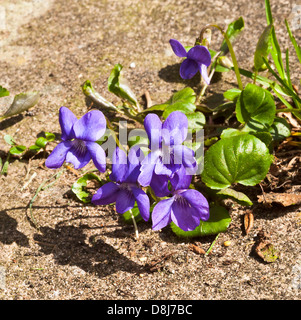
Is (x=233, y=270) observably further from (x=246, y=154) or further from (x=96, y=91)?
(x=96, y=91)

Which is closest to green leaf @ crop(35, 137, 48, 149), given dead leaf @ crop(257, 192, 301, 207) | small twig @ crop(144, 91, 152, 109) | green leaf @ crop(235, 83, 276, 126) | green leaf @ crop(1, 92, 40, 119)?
green leaf @ crop(1, 92, 40, 119)

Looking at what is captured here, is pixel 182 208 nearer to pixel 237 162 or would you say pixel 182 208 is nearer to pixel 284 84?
pixel 237 162

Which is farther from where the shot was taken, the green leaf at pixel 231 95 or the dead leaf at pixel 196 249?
the green leaf at pixel 231 95

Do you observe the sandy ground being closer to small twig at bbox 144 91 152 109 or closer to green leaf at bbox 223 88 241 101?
small twig at bbox 144 91 152 109

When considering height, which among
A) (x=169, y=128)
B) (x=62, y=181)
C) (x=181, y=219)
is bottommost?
(x=62, y=181)

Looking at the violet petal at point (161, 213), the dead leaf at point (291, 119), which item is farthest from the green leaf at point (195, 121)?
the violet petal at point (161, 213)

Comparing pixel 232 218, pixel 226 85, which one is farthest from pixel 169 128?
pixel 226 85

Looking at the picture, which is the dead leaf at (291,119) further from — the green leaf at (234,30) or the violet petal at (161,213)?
the violet petal at (161,213)
